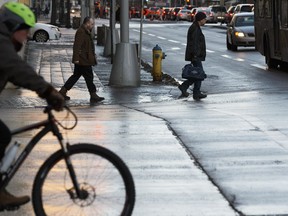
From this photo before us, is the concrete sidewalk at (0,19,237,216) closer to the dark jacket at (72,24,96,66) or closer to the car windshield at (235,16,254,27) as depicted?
the dark jacket at (72,24,96,66)

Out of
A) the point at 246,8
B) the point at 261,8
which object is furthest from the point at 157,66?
the point at 246,8

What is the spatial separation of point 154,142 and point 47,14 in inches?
3593

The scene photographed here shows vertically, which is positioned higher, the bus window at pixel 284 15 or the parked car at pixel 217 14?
the parked car at pixel 217 14

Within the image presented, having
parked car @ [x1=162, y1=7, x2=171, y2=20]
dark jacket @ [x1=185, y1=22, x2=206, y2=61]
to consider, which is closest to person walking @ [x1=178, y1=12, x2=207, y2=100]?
dark jacket @ [x1=185, y1=22, x2=206, y2=61]

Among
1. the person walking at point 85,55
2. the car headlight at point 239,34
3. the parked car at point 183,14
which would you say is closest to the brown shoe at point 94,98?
the person walking at point 85,55

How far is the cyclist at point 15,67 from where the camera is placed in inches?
229

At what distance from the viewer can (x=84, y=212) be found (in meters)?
6.22

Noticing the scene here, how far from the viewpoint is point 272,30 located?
2505 cm

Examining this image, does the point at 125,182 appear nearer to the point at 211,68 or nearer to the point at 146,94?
the point at 146,94

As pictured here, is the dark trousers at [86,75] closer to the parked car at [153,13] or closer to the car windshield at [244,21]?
the car windshield at [244,21]

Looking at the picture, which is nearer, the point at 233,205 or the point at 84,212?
the point at 84,212

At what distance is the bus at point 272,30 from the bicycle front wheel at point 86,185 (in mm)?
17507

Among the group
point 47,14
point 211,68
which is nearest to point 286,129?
point 211,68

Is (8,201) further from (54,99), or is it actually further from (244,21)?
(244,21)
